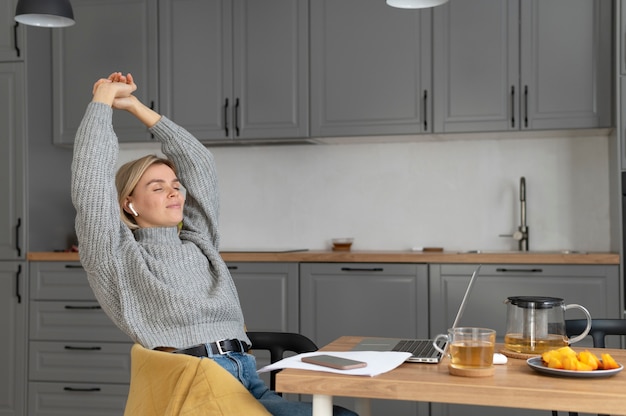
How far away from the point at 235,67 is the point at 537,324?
2.88 m

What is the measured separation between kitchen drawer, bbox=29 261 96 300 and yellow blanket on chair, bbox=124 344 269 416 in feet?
8.59

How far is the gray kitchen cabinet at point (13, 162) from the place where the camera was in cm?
434

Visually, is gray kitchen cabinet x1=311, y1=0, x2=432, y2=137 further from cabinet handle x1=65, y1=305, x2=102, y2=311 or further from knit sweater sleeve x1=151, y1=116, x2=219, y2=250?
knit sweater sleeve x1=151, y1=116, x2=219, y2=250

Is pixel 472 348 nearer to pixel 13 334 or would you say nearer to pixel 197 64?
pixel 197 64

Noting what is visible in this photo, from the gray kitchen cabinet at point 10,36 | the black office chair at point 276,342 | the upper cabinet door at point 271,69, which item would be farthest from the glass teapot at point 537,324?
the gray kitchen cabinet at point 10,36

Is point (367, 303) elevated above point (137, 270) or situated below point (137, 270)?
below

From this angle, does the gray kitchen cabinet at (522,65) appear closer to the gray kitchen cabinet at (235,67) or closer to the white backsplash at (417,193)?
the white backsplash at (417,193)

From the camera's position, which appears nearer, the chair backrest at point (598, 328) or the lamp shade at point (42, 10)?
the chair backrest at point (598, 328)

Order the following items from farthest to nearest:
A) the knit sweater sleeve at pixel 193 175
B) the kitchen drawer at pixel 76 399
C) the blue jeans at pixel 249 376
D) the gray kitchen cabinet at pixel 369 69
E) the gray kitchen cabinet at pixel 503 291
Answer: the kitchen drawer at pixel 76 399, the gray kitchen cabinet at pixel 369 69, the gray kitchen cabinet at pixel 503 291, the knit sweater sleeve at pixel 193 175, the blue jeans at pixel 249 376

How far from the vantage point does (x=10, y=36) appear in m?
4.40

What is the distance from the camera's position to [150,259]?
2139 millimetres

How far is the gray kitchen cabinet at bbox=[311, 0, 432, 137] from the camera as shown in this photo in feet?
13.4

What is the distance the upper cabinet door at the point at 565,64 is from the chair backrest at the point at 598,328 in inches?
Answer: 65.0

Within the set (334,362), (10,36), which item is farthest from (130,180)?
(10,36)
